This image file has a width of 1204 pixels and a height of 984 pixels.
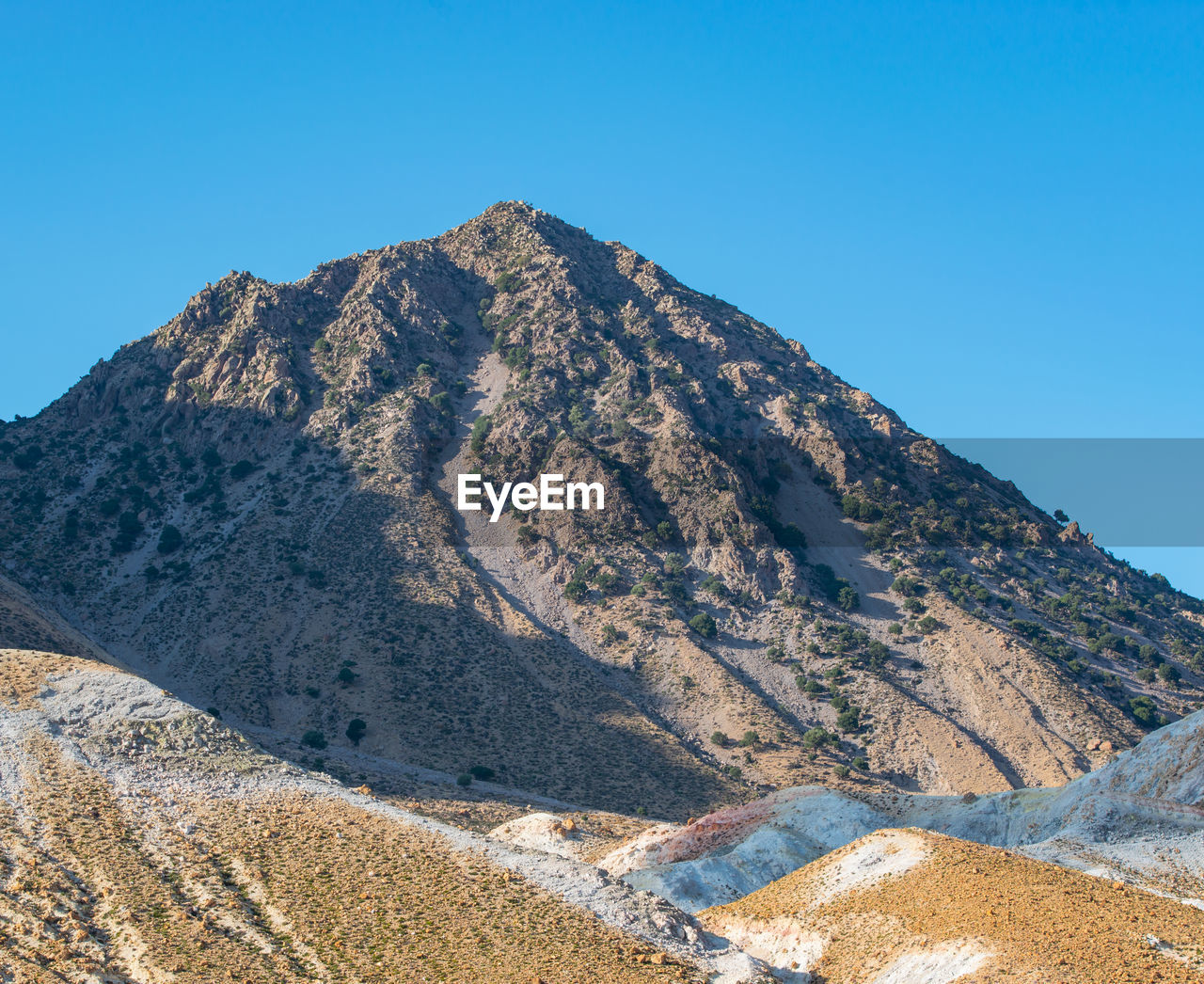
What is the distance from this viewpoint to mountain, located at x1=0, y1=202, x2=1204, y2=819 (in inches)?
2576

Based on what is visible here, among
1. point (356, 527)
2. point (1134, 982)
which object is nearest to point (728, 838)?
point (1134, 982)

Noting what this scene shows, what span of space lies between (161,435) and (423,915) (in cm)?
7999

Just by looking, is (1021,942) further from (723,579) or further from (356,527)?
(356,527)

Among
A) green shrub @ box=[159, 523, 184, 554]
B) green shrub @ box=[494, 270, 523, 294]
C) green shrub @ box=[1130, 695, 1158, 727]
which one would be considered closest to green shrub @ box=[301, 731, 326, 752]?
green shrub @ box=[159, 523, 184, 554]

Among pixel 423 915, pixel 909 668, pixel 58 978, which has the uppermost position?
pixel 909 668

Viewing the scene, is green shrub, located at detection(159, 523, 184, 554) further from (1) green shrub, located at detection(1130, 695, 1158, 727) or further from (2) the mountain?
(1) green shrub, located at detection(1130, 695, 1158, 727)

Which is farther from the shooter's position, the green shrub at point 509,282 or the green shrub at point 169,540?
the green shrub at point 509,282

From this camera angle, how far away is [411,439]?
303ft

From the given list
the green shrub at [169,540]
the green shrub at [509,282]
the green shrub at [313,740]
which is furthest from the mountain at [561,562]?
the green shrub at [509,282]

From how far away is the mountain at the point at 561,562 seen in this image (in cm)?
6544

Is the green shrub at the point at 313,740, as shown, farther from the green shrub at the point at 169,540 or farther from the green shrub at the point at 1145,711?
the green shrub at the point at 1145,711

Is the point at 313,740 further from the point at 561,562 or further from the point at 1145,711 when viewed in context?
the point at 1145,711

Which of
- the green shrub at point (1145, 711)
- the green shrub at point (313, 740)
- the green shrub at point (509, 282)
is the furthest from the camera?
the green shrub at point (509, 282)

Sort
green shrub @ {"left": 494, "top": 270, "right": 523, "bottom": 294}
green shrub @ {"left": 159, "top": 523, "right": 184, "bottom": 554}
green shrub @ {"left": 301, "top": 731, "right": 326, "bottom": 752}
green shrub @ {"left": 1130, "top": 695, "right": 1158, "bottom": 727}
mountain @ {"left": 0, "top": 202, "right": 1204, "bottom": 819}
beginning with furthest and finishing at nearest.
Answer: green shrub @ {"left": 494, "top": 270, "right": 523, "bottom": 294} < green shrub @ {"left": 159, "top": 523, "right": 184, "bottom": 554} < green shrub @ {"left": 1130, "top": 695, "right": 1158, "bottom": 727} < mountain @ {"left": 0, "top": 202, "right": 1204, "bottom": 819} < green shrub @ {"left": 301, "top": 731, "right": 326, "bottom": 752}
